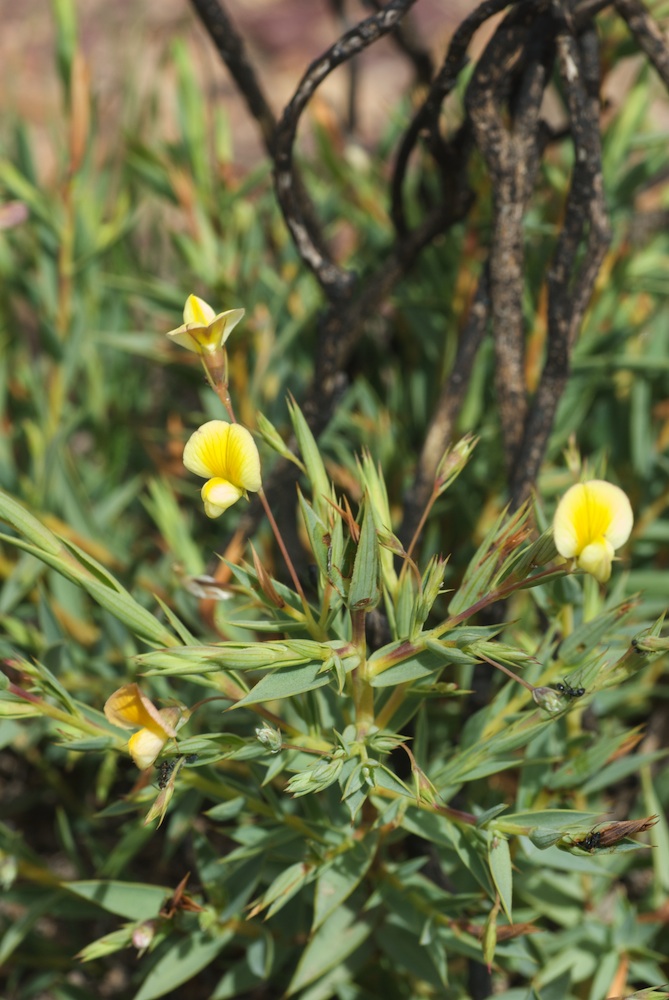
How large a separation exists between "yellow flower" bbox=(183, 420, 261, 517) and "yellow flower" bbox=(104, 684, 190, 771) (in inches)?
4.8

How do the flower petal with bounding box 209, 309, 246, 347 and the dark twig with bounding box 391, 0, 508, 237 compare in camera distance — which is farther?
the dark twig with bounding box 391, 0, 508, 237

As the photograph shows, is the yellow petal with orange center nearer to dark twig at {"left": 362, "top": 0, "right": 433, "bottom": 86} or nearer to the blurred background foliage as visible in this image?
the blurred background foliage

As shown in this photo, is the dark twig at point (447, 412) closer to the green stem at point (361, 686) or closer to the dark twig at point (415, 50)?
the green stem at point (361, 686)

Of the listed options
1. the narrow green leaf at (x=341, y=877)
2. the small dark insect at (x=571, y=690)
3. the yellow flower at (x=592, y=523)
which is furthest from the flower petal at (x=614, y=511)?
the narrow green leaf at (x=341, y=877)

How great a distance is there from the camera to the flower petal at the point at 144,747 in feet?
1.74

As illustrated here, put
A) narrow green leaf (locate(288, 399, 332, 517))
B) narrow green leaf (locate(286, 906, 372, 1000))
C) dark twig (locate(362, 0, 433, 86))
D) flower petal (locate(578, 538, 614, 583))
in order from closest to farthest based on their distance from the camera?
flower petal (locate(578, 538, 614, 583)), narrow green leaf (locate(288, 399, 332, 517)), narrow green leaf (locate(286, 906, 372, 1000)), dark twig (locate(362, 0, 433, 86))

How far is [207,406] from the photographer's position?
3.81 ft

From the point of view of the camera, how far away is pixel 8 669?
849 mm

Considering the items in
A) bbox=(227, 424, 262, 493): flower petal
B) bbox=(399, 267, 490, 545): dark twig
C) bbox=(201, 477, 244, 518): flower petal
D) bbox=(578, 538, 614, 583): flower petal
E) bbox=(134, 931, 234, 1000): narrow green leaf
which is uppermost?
bbox=(227, 424, 262, 493): flower petal

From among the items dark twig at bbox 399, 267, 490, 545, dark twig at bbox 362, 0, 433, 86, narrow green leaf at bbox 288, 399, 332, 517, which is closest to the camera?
narrow green leaf at bbox 288, 399, 332, 517

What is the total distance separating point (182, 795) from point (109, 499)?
444mm

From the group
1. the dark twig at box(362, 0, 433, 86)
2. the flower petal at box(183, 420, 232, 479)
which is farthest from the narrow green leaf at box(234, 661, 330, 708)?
the dark twig at box(362, 0, 433, 86)

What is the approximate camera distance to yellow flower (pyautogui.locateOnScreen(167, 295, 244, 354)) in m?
0.57

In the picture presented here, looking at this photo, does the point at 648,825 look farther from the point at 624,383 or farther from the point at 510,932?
the point at 624,383
